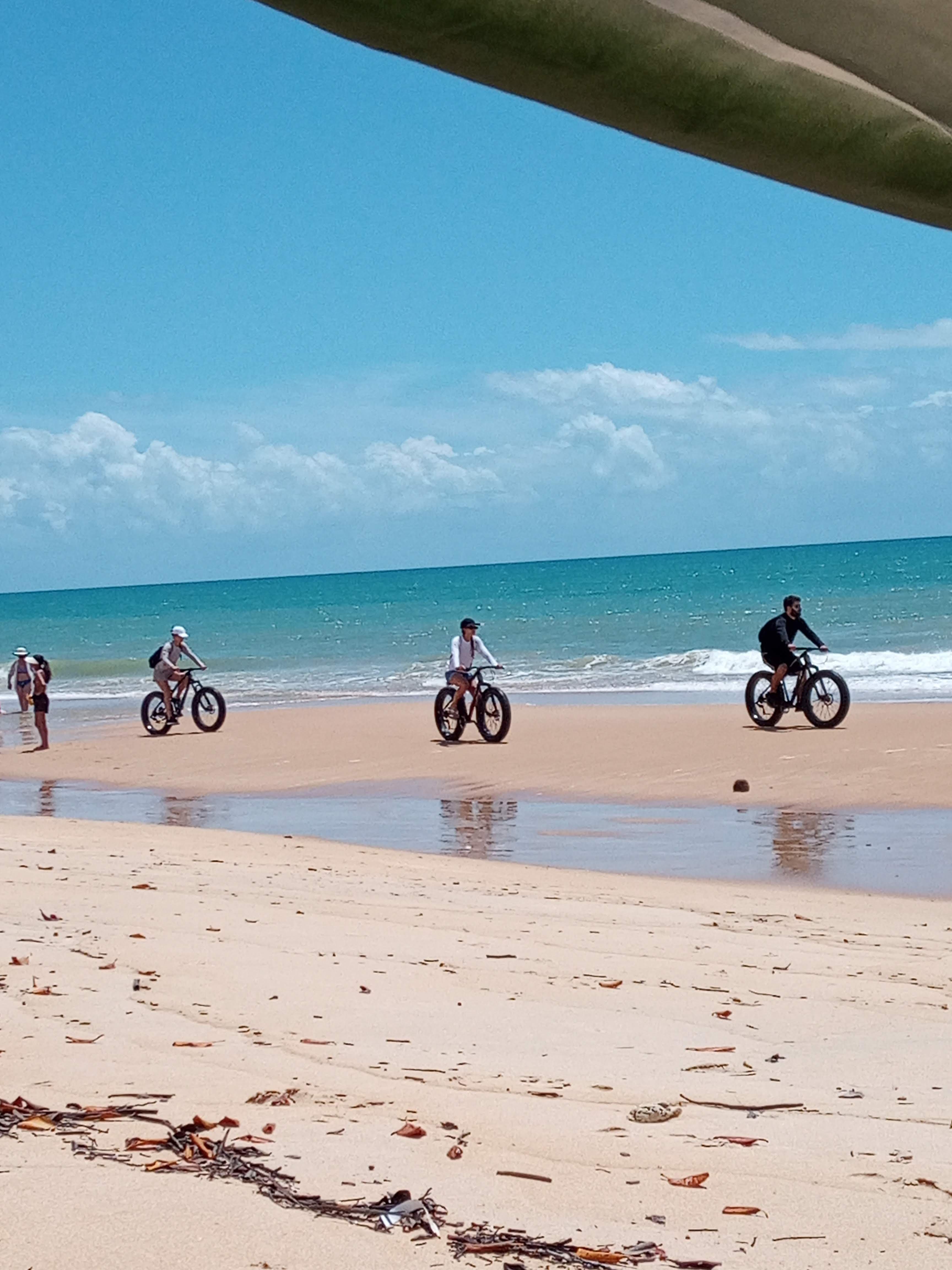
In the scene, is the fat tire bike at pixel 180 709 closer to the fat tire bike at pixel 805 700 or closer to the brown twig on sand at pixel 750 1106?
the fat tire bike at pixel 805 700

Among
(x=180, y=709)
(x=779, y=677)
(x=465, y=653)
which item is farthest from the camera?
(x=180, y=709)

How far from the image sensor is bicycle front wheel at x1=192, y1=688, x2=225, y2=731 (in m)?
21.4

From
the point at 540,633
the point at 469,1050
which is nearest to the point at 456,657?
the point at 469,1050

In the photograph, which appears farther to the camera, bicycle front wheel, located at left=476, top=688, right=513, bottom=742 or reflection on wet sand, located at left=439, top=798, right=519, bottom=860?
bicycle front wheel, located at left=476, top=688, right=513, bottom=742

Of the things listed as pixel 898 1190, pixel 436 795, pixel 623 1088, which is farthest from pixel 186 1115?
pixel 436 795

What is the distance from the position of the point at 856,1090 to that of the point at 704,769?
11221mm

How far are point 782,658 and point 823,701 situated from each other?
82 centimetres

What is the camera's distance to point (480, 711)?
18.5 metres

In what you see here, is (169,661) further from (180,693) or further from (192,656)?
(192,656)

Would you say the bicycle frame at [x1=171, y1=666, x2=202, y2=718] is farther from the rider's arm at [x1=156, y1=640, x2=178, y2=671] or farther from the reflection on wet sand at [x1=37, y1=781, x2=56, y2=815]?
the reflection on wet sand at [x1=37, y1=781, x2=56, y2=815]

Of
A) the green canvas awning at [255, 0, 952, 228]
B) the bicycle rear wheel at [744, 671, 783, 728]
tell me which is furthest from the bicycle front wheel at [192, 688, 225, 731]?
the green canvas awning at [255, 0, 952, 228]

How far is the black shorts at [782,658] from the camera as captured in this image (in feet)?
59.5

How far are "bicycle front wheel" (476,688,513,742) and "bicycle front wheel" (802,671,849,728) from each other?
3.95 metres

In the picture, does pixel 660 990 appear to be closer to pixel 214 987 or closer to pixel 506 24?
pixel 214 987
